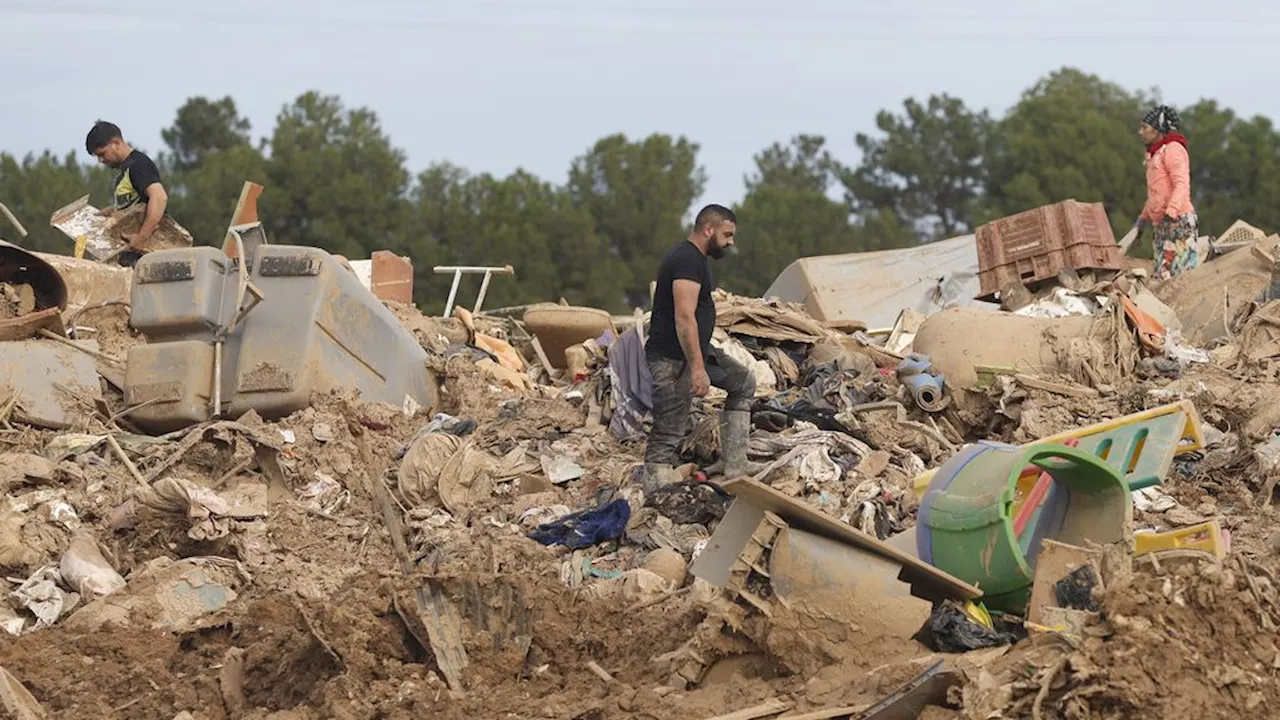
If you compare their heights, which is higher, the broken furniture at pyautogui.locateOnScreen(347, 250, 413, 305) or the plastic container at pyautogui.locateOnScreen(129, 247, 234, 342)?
the plastic container at pyautogui.locateOnScreen(129, 247, 234, 342)

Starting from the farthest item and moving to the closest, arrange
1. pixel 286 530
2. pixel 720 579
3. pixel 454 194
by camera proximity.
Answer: pixel 454 194, pixel 286 530, pixel 720 579

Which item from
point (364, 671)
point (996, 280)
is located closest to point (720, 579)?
point (364, 671)

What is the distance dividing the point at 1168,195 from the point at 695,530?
6.32 meters

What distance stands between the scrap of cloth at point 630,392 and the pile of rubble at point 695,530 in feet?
0.07

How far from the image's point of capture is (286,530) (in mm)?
9406

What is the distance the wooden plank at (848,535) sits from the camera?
20.7 ft

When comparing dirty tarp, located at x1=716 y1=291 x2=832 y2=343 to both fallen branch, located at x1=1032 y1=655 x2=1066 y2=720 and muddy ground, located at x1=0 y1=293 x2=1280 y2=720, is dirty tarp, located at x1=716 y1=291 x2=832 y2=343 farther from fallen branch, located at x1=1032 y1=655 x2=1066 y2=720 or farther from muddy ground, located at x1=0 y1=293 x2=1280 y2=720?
fallen branch, located at x1=1032 y1=655 x2=1066 y2=720

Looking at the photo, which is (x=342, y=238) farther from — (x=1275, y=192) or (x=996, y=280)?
(x=996, y=280)

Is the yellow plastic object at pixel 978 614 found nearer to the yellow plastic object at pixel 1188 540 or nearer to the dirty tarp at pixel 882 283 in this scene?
the yellow plastic object at pixel 1188 540

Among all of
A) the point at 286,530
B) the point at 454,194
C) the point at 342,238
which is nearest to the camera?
the point at 286,530

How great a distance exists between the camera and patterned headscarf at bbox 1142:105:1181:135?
1329cm

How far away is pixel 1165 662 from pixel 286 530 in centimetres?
534

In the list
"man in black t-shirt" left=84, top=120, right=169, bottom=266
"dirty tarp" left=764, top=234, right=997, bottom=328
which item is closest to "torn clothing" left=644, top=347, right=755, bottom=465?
"man in black t-shirt" left=84, top=120, right=169, bottom=266

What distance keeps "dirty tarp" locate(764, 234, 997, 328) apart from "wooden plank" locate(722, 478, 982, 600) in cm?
802
